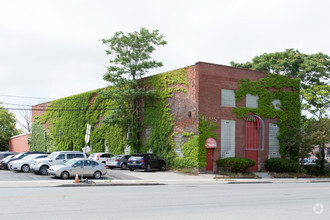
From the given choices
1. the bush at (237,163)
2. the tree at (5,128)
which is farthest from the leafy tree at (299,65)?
the tree at (5,128)

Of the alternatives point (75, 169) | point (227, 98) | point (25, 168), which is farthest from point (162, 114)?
point (75, 169)

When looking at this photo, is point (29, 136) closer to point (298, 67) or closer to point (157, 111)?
point (157, 111)

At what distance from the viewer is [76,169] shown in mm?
23859

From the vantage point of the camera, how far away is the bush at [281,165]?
3359 centimetres

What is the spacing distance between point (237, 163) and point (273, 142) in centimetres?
691

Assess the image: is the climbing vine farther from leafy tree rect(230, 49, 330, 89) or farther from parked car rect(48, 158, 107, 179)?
leafy tree rect(230, 49, 330, 89)

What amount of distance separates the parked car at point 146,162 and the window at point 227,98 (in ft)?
24.9

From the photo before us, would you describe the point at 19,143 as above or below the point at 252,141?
below

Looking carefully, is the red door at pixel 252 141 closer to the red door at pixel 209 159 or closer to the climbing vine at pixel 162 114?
the red door at pixel 209 159

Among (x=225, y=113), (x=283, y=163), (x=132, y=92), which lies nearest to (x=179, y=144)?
(x=225, y=113)

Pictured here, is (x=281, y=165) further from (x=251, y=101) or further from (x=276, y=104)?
(x=251, y=101)

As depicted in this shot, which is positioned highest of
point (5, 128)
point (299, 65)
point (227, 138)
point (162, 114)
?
point (299, 65)

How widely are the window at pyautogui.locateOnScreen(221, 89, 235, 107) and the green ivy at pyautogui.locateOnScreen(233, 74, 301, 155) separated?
0.42 metres

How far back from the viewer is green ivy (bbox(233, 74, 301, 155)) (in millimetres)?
34062
